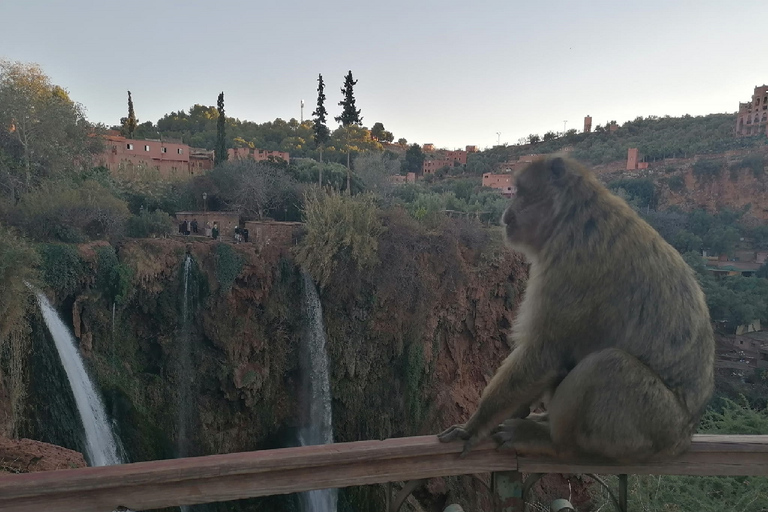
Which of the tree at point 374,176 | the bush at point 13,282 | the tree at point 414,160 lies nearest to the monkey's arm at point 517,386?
the bush at point 13,282

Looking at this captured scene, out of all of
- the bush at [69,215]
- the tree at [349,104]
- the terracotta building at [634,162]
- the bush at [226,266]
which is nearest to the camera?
the bush at [69,215]

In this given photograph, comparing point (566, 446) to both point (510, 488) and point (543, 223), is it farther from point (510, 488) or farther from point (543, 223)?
point (543, 223)

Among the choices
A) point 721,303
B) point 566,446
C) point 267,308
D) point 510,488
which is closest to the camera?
point 510,488

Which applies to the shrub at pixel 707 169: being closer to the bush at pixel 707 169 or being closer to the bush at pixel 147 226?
the bush at pixel 707 169

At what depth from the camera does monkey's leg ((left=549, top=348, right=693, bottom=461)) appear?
5.32ft

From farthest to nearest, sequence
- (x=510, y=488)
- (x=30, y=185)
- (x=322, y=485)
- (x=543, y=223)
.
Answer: (x=30, y=185), (x=543, y=223), (x=510, y=488), (x=322, y=485)


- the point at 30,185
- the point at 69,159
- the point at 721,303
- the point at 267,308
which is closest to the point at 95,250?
the point at 267,308

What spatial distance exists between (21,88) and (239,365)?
11024mm

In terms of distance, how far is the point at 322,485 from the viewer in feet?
4.27

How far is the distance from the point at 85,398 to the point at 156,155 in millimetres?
18317

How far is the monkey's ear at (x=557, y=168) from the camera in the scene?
81.2 inches

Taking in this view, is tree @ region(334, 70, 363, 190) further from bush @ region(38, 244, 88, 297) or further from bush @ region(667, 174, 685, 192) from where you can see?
bush @ region(667, 174, 685, 192)

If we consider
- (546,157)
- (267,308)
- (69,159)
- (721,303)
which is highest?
(69,159)

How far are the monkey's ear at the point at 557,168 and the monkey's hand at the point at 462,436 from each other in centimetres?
112
